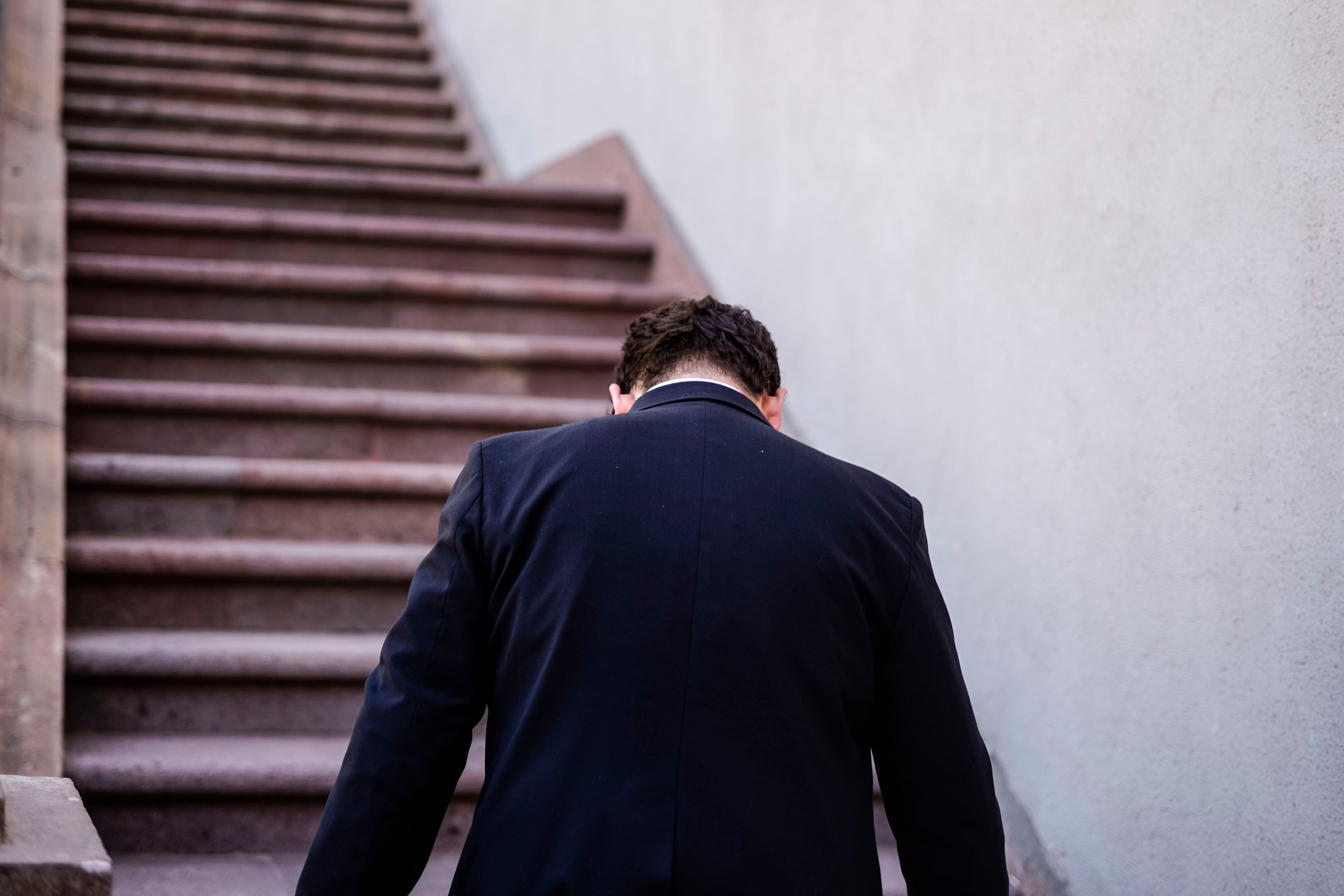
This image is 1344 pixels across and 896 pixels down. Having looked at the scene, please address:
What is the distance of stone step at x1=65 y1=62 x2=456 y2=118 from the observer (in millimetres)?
4957

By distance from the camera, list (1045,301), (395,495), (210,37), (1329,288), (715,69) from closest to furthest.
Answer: (1329,288), (1045,301), (395,495), (715,69), (210,37)

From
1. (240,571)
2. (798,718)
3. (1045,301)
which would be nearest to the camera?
(798,718)

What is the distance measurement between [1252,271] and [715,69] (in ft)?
7.93

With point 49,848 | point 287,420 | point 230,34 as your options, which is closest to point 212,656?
point 287,420

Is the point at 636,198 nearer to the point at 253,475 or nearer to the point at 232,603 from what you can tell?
the point at 253,475

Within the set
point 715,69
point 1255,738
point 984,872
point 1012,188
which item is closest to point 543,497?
point 984,872

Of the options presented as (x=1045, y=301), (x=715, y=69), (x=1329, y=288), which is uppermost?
(x=715, y=69)

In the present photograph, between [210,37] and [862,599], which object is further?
A: [210,37]

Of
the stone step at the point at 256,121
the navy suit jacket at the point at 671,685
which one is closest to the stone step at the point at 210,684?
the navy suit jacket at the point at 671,685

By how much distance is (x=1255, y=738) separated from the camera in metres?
1.65

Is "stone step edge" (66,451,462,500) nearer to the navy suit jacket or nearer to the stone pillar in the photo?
the stone pillar

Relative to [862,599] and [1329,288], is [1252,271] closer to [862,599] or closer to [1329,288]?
[1329,288]

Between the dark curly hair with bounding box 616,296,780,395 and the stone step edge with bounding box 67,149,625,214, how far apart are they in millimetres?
2840

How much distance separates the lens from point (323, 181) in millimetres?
3975
